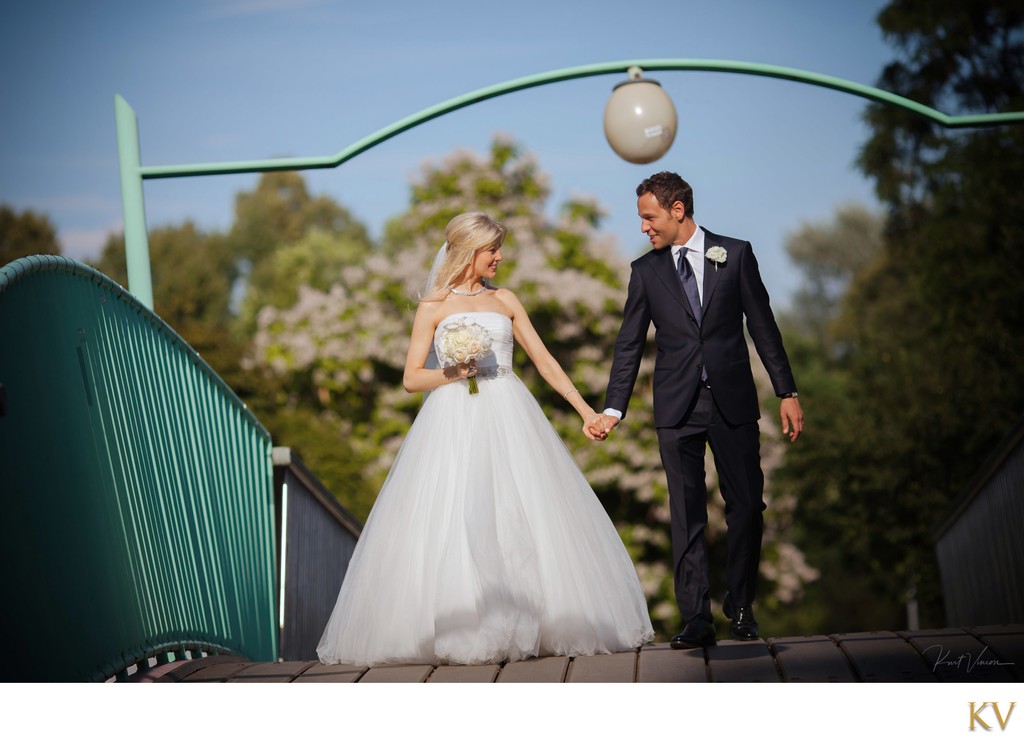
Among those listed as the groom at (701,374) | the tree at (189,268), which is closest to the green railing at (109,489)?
the groom at (701,374)

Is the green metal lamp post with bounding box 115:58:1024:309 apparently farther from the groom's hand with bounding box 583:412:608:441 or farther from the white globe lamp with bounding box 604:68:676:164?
the groom's hand with bounding box 583:412:608:441

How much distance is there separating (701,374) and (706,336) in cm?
20

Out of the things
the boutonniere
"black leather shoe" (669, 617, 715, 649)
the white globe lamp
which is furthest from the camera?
the white globe lamp

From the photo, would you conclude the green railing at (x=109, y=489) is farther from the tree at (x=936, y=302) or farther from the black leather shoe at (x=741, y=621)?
the tree at (x=936, y=302)

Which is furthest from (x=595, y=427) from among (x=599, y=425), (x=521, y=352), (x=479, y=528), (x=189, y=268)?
(x=189, y=268)

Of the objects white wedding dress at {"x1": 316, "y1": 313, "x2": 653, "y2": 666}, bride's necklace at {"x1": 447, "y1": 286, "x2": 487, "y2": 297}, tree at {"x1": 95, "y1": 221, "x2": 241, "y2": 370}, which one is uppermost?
tree at {"x1": 95, "y1": 221, "x2": 241, "y2": 370}

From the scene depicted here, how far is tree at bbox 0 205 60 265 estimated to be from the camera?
174ft

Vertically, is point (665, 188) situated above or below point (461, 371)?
above

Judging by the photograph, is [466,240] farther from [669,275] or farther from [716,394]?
[716,394]

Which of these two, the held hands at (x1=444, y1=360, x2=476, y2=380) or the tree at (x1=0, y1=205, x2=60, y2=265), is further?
the tree at (x1=0, y1=205, x2=60, y2=265)

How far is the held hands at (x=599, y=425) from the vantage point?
6.70 meters

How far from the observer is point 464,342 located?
6746 millimetres

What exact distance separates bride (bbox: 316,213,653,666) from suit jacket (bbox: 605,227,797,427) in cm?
44
